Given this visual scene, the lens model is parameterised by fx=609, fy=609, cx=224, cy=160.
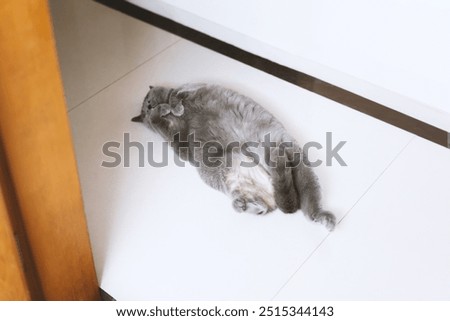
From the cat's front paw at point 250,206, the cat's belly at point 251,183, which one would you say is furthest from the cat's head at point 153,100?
the cat's front paw at point 250,206

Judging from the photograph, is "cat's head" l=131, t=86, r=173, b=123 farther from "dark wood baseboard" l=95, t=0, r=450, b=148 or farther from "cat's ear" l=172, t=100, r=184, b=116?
"dark wood baseboard" l=95, t=0, r=450, b=148

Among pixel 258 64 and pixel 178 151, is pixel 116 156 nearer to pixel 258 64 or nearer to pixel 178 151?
pixel 178 151

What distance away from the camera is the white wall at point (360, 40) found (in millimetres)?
1786

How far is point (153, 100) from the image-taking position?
2000 mm

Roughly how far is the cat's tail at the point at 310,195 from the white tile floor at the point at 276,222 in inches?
1.0

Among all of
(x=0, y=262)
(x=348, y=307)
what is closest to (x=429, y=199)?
(x=348, y=307)

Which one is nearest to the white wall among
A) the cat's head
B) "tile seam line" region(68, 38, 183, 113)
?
"tile seam line" region(68, 38, 183, 113)

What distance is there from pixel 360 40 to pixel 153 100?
0.69 metres

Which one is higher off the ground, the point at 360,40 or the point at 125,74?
the point at 360,40

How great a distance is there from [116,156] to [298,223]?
24.2 inches

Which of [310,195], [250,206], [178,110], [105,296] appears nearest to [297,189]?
[310,195]

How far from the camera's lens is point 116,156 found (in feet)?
6.30

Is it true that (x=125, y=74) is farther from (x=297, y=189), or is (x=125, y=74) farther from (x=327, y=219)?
(x=327, y=219)

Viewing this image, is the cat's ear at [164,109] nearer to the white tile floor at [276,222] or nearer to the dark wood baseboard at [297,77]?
the white tile floor at [276,222]
